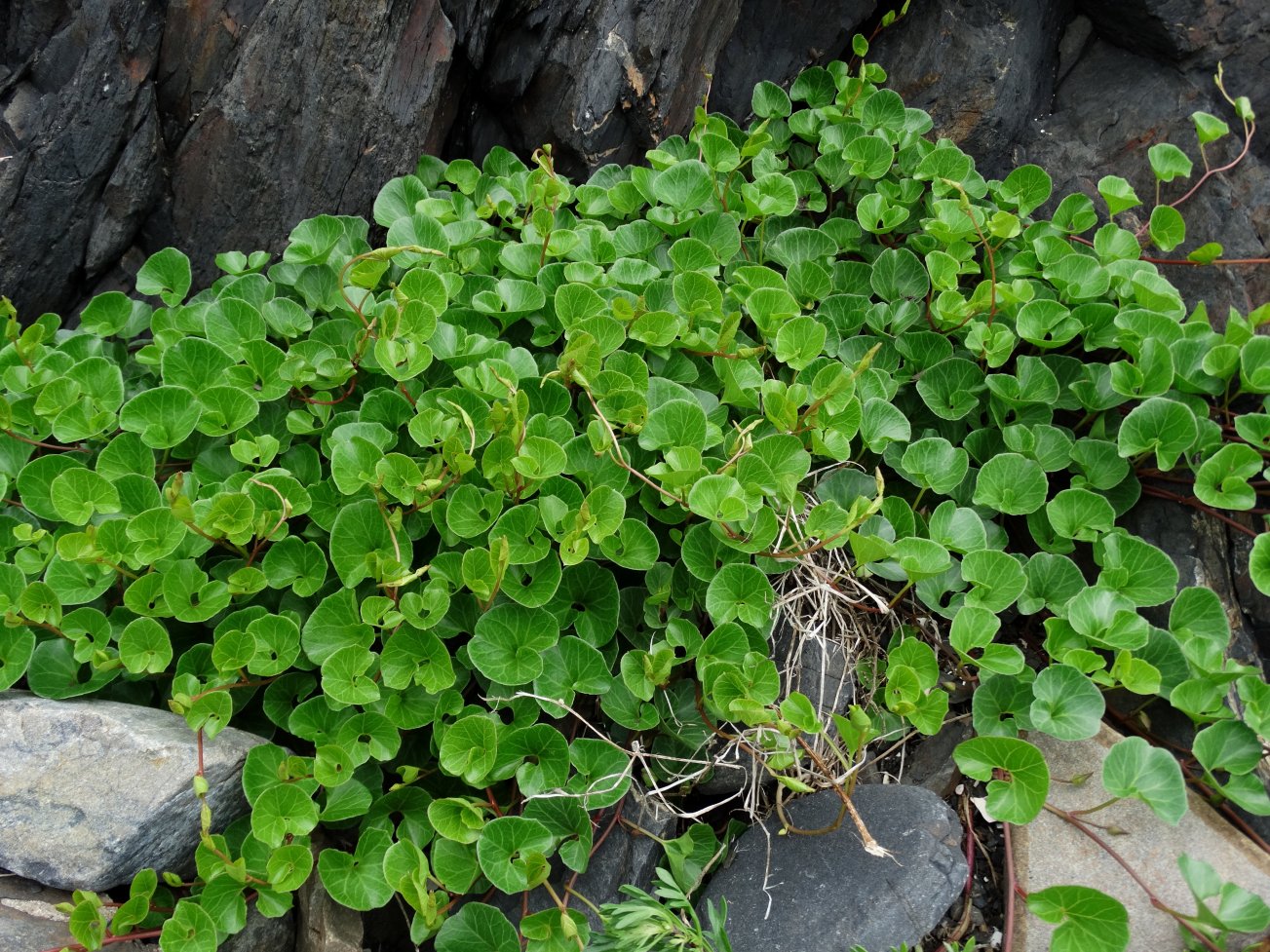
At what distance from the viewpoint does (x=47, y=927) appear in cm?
160

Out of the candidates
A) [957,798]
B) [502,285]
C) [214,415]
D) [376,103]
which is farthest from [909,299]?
[214,415]

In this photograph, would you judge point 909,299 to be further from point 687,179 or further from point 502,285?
point 502,285

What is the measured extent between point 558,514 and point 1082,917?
45.0 inches

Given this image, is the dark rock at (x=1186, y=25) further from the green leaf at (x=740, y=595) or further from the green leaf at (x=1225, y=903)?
the green leaf at (x=1225, y=903)

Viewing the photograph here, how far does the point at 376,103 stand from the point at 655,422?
138cm

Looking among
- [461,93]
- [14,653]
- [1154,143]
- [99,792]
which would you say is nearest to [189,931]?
[99,792]

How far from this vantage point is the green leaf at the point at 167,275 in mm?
2355

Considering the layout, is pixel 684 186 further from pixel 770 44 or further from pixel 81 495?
pixel 81 495

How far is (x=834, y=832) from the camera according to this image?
1769mm

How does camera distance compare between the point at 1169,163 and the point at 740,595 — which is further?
the point at 1169,163

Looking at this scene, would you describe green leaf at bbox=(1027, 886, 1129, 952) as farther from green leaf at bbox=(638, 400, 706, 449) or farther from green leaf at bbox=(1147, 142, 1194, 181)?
green leaf at bbox=(1147, 142, 1194, 181)

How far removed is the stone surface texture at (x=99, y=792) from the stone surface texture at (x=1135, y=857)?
1512 millimetres

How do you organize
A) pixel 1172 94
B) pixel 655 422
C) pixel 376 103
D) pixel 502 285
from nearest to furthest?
pixel 655 422, pixel 502 285, pixel 376 103, pixel 1172 94

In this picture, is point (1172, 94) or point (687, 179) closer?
point (687, 179)
